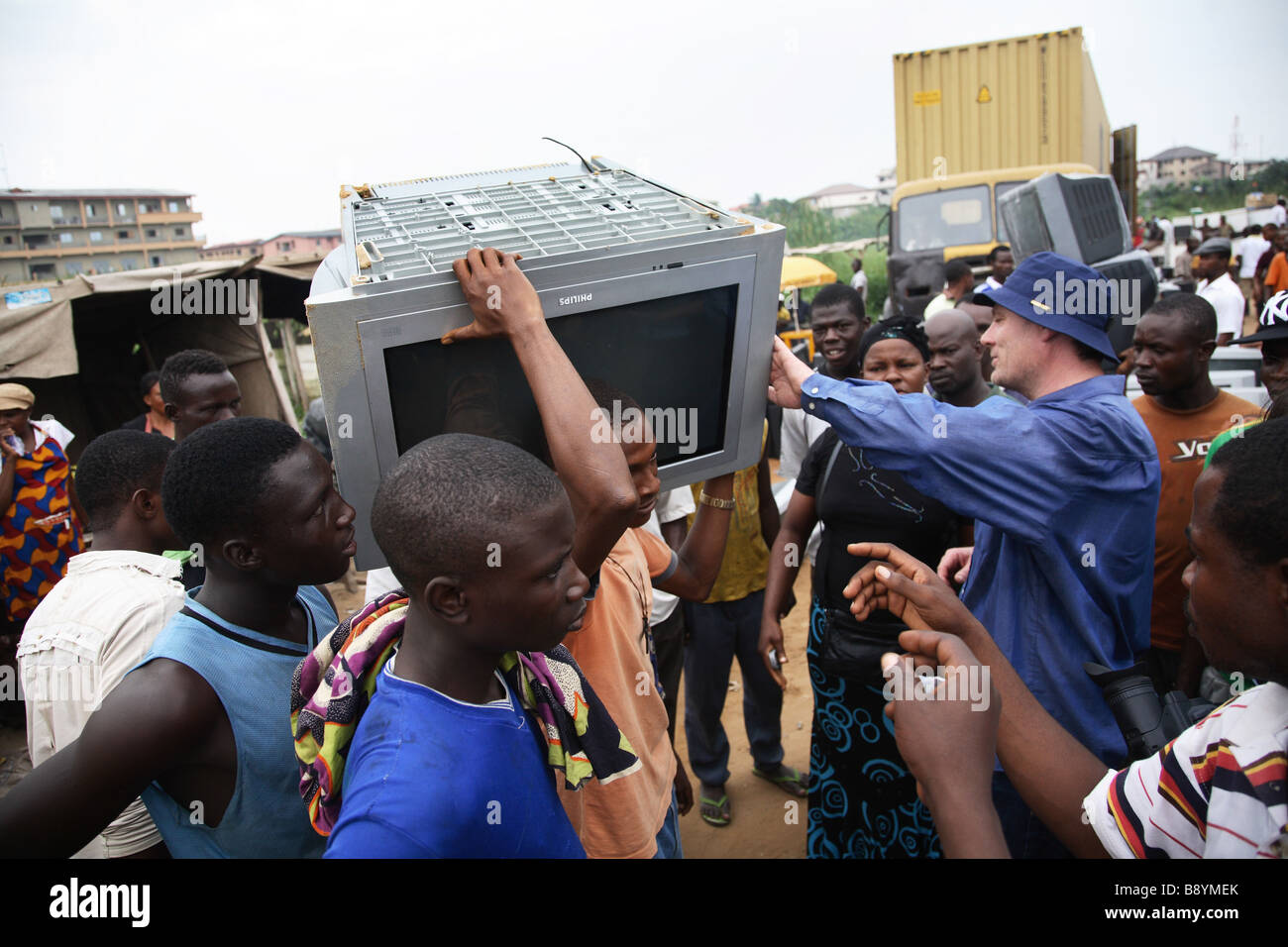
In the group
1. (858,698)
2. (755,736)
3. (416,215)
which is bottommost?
(755,736)

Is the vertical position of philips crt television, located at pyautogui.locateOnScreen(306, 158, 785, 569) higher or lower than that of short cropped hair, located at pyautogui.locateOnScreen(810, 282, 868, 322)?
higher

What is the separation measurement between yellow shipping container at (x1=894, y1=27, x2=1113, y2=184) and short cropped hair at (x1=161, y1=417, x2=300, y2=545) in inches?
403

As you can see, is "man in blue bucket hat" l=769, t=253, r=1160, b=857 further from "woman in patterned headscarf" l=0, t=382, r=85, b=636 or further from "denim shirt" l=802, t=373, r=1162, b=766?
"woman in patterned headscarf" l=0, t=382, r=85, b=636

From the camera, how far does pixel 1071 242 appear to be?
5230 millimetres

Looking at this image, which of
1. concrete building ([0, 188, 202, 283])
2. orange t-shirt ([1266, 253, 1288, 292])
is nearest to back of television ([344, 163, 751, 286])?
orange t-shirt ([1266, 253, 1288, 292])

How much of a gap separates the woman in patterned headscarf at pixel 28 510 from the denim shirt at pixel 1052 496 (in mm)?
4939

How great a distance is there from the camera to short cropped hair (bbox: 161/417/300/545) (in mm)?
1616

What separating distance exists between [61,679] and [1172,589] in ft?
12.0

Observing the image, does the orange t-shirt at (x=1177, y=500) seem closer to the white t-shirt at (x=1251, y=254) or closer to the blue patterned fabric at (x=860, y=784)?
the blue patterned fabric at (x=860, y=784)

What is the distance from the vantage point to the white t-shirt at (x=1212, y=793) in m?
1.10
